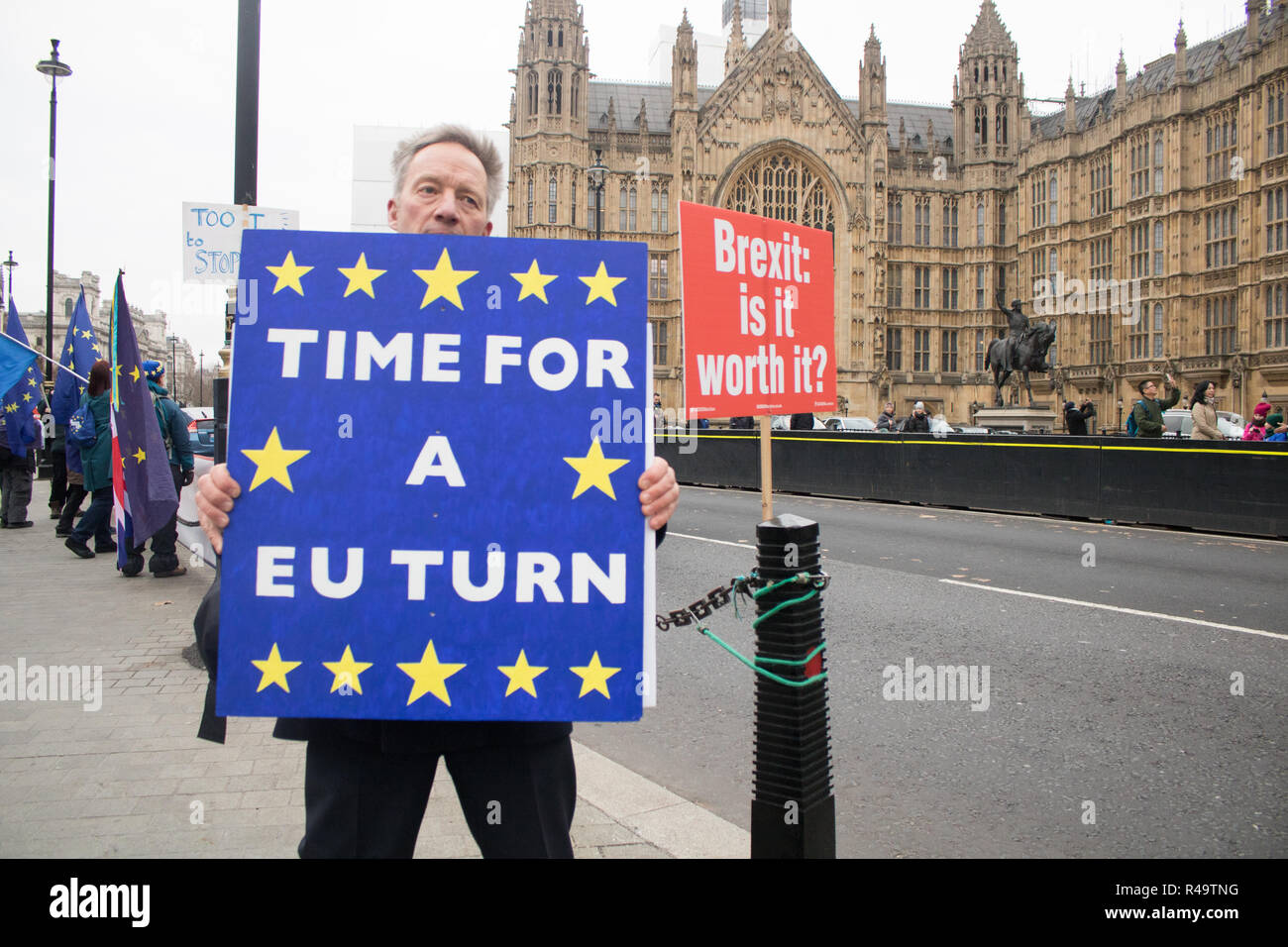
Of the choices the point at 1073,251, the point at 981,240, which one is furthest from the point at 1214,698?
the point at 981,240

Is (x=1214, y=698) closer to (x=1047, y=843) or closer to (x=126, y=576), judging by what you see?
(x=1047, y=843)

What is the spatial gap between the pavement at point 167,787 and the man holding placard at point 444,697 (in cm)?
134

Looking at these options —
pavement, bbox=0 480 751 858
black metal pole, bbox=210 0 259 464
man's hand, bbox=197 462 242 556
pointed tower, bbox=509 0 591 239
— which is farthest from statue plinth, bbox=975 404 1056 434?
man's hand, bbox=197 462 242 556

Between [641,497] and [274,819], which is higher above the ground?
[641,497]

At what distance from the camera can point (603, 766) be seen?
418 centimetres

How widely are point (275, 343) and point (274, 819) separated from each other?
89.0 inches

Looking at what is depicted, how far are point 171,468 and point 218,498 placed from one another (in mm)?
8132

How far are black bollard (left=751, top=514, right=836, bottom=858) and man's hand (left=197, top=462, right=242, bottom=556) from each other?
139 cm

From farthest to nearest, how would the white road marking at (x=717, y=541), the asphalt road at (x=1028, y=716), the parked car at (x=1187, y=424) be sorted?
the parked car at (x=1187, y=424), the white road marking at (x=717, y=541), the asphalt road at (x=1028, y=716)

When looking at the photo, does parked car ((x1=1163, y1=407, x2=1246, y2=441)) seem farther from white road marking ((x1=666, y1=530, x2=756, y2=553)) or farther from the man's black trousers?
the man's black trousers

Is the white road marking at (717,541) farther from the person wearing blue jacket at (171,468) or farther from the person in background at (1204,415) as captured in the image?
the person in background at (1204,415)

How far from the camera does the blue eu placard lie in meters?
1.94

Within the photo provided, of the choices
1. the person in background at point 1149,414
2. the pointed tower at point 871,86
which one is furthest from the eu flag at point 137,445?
the pointed tower at point 871,86

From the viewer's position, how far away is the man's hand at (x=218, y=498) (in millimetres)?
1924
